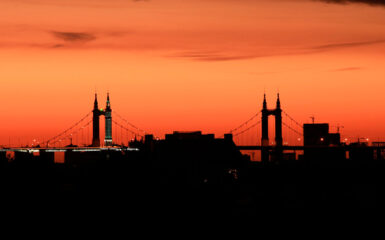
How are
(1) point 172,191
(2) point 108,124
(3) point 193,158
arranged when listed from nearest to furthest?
(1) point 172,191, (3) point 193,158, (2) point 108,124

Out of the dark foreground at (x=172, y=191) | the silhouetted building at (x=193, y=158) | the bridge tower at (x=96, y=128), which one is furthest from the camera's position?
the bridge tower at (x=96, y=128)

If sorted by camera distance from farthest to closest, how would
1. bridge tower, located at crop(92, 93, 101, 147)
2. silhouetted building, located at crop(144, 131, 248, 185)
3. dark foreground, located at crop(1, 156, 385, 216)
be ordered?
bridge tower, located at crop(92, 93, 101, 147), silhouetted building, located at crop(144, 131, 248, 185), dark foreground, located at crop(1, 156, 385, 216)

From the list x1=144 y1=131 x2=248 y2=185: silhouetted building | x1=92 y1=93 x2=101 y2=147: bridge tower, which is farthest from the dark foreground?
x1=92 y1=93 x2=101 y2=147: bridge tower

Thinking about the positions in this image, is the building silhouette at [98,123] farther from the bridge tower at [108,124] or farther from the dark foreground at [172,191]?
the dark foreground at [172,191]

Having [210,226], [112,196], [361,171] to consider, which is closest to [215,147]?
[361,171]

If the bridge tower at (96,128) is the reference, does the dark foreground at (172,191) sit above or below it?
below

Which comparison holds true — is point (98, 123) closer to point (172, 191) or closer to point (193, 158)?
point (193, 158)

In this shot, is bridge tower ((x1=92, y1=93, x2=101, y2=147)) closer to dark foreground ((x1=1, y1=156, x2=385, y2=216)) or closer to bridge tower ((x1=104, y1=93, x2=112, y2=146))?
bridge tower ((x1=104, y1=93, x2=112, y2=146))

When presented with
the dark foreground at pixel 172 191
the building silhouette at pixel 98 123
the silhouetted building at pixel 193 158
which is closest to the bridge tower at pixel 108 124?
the building silhouette at pixel 98 123

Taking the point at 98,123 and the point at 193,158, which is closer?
the point at 193,158

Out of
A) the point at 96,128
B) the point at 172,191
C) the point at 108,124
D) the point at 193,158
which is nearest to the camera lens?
the point at 172,191

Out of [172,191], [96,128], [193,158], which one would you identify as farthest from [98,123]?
[172,191]

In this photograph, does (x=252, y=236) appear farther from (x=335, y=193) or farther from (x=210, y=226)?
(x=335, y=193)

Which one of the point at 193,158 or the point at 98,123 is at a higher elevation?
the point at 98,123
